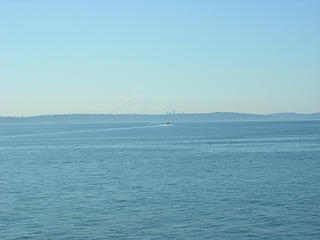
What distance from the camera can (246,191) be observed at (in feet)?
174

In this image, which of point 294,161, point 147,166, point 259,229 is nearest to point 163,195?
point 259,229

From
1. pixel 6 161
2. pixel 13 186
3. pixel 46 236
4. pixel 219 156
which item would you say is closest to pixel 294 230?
pixel 46 236

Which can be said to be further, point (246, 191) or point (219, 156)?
point (219, 156)

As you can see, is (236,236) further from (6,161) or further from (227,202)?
(6,161)

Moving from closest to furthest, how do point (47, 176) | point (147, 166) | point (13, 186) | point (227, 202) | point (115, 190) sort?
point (227, 202), point (115, 190), point (13, 186), point (47, 176), point (147, 166)

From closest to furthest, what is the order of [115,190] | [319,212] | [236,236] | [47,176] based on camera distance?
[236,236] → [319,212] → [115,190] → [47,176]

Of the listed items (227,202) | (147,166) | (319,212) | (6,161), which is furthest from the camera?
(6,161)

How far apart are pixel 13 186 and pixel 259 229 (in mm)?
37586

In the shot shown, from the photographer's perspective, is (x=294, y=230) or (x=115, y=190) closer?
(x=294, y=230)

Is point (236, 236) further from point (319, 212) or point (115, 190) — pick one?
point (115, 190)

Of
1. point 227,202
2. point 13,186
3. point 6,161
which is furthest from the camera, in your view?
point 6,161

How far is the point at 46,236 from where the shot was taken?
3628 cm

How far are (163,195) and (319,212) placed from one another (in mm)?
18254

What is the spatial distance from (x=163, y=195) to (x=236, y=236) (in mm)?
16914
